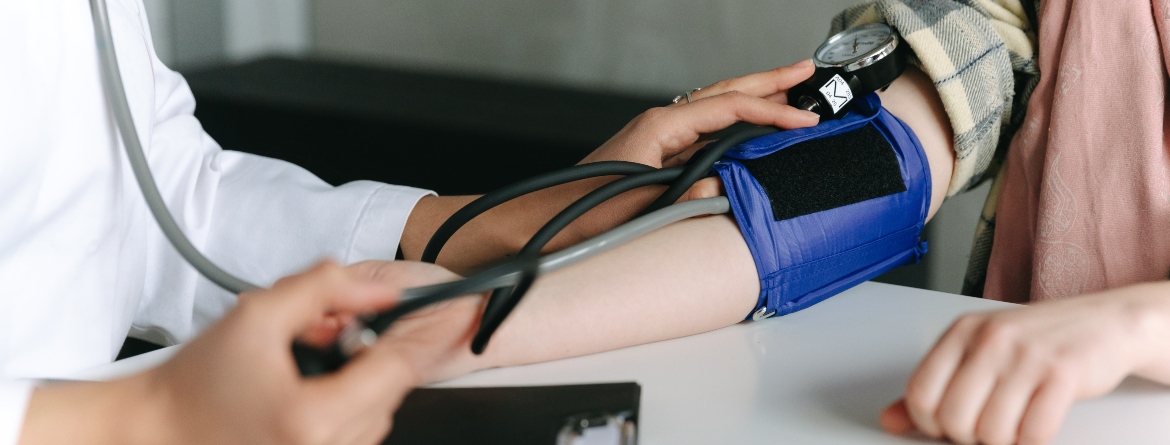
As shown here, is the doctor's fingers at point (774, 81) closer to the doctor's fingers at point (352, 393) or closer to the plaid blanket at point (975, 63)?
the plaid blanket at point (975, 63)

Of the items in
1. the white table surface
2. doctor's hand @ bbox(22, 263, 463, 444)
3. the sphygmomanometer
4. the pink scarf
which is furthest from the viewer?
the pink scarf

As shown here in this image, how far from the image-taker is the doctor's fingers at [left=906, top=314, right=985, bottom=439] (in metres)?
0.42

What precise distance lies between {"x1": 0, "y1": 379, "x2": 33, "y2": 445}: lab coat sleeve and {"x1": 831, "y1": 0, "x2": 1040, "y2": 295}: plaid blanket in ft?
2.16

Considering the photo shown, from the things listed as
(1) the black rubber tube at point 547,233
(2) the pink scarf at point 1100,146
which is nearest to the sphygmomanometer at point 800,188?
(1) the black rubber tube at point 547,233

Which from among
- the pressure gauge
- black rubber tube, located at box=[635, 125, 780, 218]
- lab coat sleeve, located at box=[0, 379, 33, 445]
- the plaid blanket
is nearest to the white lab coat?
lab coat sleeve, located at box=[0, 379, 33, 445]

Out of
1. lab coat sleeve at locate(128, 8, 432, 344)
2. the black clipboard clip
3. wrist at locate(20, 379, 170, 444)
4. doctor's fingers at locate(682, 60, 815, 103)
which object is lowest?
lab coat sleeve at locate(128, 8, 432, 344)

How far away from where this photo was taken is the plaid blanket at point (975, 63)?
72 centimetres

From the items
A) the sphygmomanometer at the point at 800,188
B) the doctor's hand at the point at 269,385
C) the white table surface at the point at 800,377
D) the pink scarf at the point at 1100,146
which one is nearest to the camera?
the doctor's hand at the point at 269,385

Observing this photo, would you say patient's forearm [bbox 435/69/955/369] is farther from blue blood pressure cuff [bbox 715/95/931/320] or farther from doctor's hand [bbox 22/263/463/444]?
doctor's hand [bbox 22/263/463/444]

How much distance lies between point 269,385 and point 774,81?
52cm

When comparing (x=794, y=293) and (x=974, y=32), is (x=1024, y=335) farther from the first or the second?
(x=974, y=32)

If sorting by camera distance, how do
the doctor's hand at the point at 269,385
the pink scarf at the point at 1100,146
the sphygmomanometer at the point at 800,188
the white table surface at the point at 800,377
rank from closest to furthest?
1. the doctor's hand at the point at 269,385
2. the white table surface at the point at 800,377
3. the sphygmomanometer at the point at 800,188
4. the pink scarf at the point at 1100,146

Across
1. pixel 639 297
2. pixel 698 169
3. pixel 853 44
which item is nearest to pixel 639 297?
pixel 639 297

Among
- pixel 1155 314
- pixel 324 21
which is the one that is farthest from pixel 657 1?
pixel 1155 314
